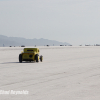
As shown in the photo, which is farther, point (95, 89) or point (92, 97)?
point (95, 89)

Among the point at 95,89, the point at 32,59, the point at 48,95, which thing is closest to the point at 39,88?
the point at 48,95

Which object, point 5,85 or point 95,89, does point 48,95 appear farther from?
point 5,85

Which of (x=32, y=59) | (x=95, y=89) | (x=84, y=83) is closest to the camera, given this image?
(x=95, y=89)

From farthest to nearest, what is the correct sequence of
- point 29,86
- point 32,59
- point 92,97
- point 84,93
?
point 32,59 → point 29,86 → point 84,93 → point 92,97

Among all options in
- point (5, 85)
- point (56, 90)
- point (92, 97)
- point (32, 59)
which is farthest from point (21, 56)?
point (92, 97)

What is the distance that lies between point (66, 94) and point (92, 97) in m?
0.95

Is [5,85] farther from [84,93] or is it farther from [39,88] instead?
[84,93]

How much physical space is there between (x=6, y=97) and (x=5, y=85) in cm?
239

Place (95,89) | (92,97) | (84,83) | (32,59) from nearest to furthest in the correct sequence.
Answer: (92,97) → (95,89) → (84,83) → (32,59)

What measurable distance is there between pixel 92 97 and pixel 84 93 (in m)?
0.70

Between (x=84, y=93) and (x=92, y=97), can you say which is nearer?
(x=92, y=97)

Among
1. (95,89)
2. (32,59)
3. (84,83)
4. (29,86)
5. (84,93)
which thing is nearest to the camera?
(84,93)

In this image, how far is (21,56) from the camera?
23906 millimetres

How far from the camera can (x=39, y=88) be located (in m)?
10.1
